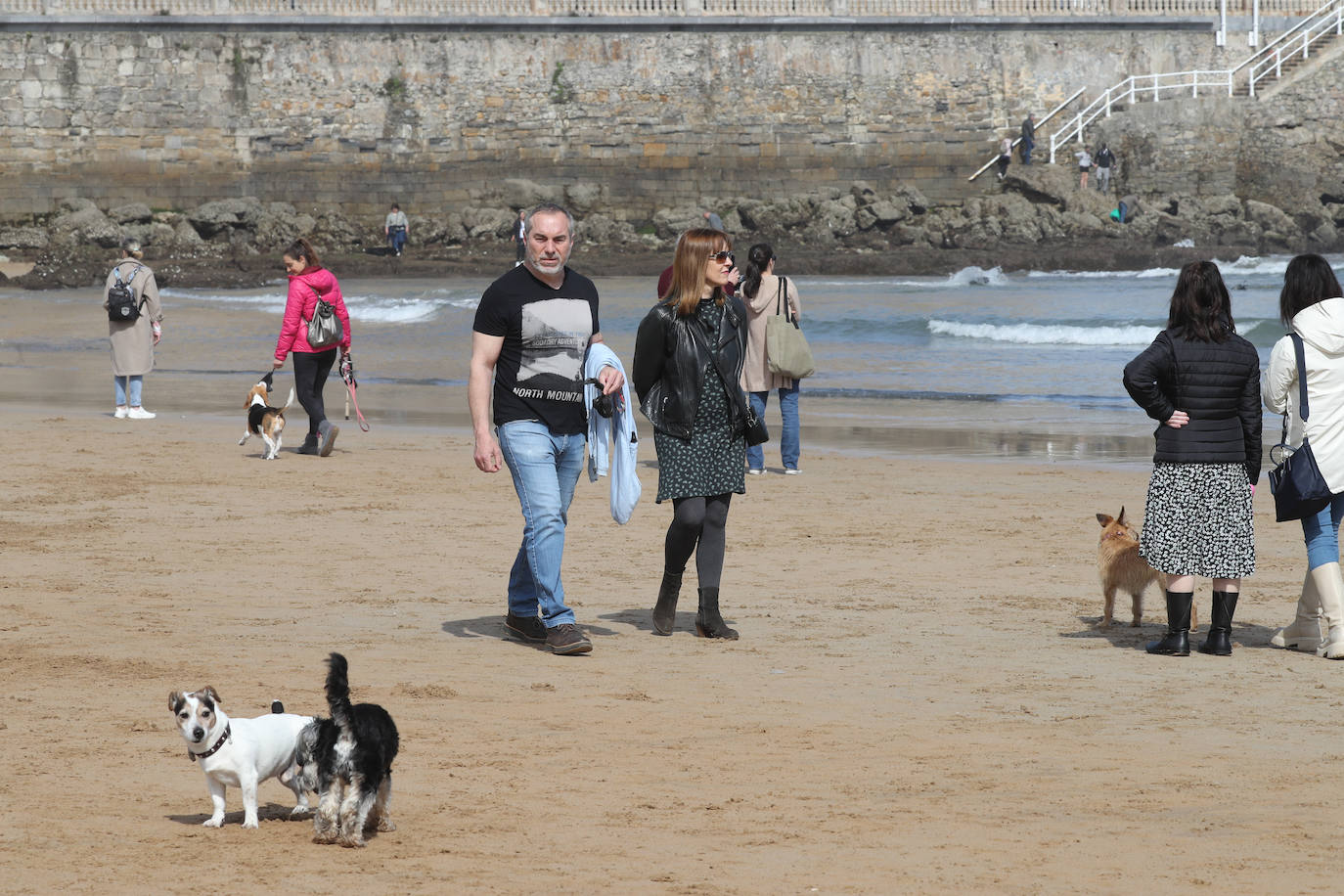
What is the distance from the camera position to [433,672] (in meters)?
5.60

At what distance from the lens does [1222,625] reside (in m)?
6.05

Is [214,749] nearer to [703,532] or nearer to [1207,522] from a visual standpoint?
[703,532]

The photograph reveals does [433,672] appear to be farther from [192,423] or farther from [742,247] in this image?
[742,247]

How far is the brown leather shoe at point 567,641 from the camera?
5.89 meters

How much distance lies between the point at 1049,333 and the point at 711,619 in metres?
18.5

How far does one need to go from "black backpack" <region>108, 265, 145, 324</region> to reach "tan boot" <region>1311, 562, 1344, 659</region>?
34.1 feet

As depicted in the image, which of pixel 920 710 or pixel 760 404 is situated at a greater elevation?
pixel 760 404

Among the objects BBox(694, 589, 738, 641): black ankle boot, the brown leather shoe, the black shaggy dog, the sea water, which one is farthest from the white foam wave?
the black shaggy dog

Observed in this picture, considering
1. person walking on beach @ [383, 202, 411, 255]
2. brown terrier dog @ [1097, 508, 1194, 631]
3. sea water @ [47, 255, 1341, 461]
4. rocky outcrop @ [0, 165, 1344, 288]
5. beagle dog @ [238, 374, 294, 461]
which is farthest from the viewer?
person walking on beach @ [383, 202, 411, 255]

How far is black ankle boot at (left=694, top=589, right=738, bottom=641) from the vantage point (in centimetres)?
623

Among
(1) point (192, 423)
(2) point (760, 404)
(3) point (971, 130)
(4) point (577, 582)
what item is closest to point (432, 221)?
(3) point (971, 130)

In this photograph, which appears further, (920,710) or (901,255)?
(901,255)

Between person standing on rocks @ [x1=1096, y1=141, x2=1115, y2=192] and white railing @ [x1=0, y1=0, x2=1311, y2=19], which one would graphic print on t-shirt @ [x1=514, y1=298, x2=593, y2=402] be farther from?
person standing on rocks @ [x1=1096, y1=141, x2=1115, y2=192]

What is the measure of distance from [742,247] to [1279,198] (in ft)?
50.3
